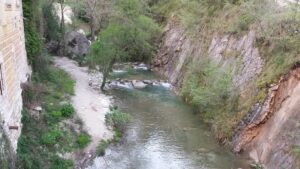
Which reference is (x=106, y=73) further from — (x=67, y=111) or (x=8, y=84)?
(x=8, y=84)

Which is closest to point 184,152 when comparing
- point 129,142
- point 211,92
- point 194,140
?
point 194,140

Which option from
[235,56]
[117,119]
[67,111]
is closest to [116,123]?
[117,119]

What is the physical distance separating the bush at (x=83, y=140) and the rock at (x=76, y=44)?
20.1 metres

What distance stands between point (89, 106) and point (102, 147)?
5.17 metres

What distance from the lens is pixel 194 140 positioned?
20.9 metres

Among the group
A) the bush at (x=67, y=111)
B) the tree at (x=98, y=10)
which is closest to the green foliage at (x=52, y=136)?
the bush at (x=67, y=111)

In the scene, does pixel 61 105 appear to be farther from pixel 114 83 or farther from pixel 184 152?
pixel 114 83

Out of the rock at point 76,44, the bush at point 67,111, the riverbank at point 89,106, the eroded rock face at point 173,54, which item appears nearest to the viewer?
the riverbank at point 89,106

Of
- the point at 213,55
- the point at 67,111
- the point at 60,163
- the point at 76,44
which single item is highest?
the point at 213,55

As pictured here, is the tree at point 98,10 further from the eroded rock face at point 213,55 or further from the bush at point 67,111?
the bush at point 67,111

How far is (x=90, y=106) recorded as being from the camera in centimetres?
2408

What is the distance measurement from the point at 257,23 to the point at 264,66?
342 centimetres

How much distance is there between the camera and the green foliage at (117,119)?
2219cm

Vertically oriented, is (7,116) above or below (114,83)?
above
